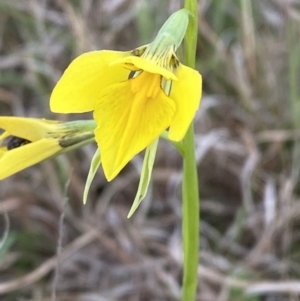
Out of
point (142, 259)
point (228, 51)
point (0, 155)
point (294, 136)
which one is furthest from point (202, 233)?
point (0, 155)

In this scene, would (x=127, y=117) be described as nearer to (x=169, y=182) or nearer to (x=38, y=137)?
(x=38, y=137)

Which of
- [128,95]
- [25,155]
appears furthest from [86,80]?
[25,155]

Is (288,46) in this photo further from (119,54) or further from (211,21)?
(119,54)

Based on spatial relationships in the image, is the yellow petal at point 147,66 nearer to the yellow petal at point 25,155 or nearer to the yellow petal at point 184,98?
the yellow petal at point 184,98

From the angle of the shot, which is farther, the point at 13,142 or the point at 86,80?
the point at 13,142

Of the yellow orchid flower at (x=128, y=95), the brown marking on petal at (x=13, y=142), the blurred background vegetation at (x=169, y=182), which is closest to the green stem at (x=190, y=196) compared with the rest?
the yellow orchid flower at (x=128, y=95)

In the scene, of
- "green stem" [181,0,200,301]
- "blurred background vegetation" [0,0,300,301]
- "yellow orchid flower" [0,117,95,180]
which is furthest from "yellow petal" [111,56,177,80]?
"blurred background vegetation" [0,0,300,301]

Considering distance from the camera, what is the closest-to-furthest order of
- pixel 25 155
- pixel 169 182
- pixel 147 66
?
1. pixel 147 66
2. pixel 25 155
3. pixel 169 182
